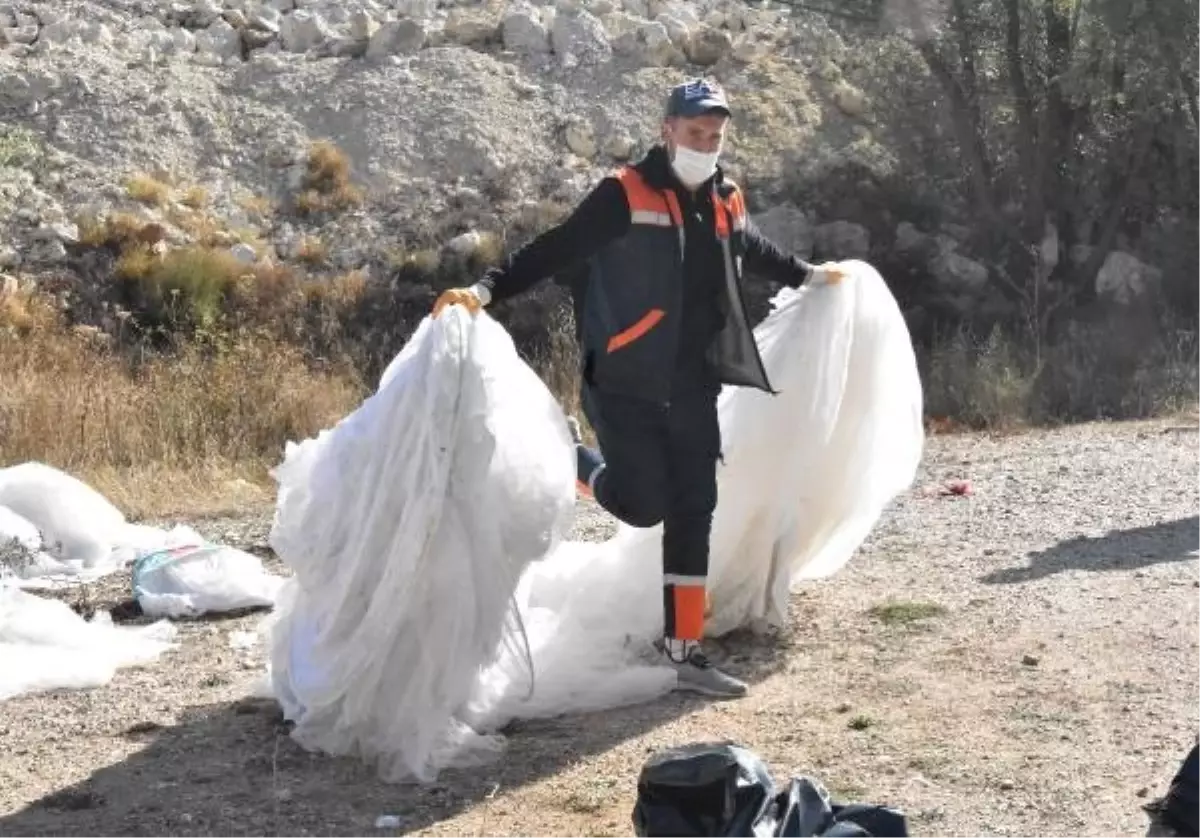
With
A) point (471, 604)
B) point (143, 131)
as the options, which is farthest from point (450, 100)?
point (471, 604)

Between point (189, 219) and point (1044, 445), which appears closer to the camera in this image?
point (1044, 445)

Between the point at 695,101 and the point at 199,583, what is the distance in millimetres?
2781

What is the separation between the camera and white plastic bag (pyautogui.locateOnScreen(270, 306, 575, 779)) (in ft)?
15.4

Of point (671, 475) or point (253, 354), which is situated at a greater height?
point (671, 475)

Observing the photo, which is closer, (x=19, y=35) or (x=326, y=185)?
(x=326, y=185)

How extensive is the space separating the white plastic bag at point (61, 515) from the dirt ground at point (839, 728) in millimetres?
550

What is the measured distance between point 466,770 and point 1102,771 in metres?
1.67

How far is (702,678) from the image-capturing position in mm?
5316

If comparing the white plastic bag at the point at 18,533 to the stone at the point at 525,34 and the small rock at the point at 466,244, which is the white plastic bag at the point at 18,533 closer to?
the small rock at the point at 466,244

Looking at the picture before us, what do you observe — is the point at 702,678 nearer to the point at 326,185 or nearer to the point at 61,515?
the point at 61,515

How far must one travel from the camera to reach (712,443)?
5.29m

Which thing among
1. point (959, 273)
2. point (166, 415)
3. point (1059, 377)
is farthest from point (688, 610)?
point (959, 273)

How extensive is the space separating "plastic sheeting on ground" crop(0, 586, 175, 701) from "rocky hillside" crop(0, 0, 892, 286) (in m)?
10.6

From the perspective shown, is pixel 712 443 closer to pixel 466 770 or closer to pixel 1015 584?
pixel 466 770
